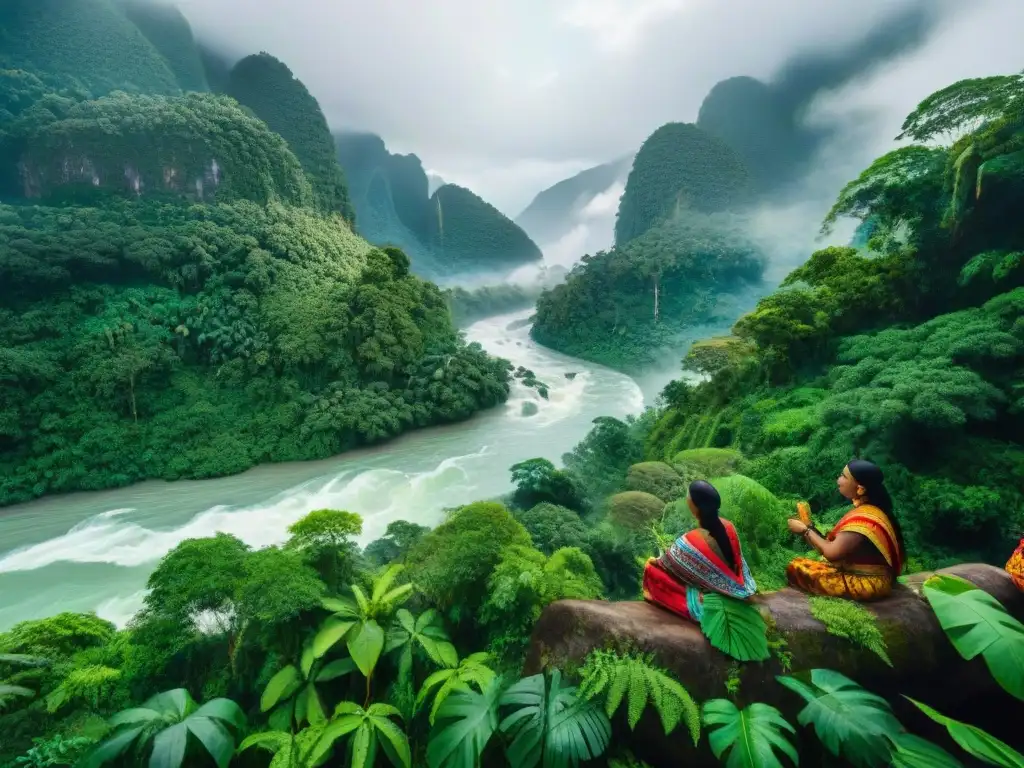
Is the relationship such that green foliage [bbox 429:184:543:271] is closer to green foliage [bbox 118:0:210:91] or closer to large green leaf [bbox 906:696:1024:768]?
green foliage [bbox 118:0:210:91]

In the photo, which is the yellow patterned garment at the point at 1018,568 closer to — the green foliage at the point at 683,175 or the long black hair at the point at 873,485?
the long black hair at the point at 873,485

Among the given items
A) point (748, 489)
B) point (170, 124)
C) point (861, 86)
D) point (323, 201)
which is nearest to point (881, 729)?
point (748, 489)

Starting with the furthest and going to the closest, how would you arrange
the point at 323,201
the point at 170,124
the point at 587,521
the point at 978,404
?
1. the point at 323,201
2. the point at 170,124
3. the point at 587,521
4. the point at 978,404

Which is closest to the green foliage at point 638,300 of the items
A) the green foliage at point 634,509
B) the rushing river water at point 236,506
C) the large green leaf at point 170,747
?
the rushing river water at point 236,506

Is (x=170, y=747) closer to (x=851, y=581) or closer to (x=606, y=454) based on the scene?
(x=851, y=581)

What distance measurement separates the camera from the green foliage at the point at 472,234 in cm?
5775

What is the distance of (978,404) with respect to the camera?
4.85 meters

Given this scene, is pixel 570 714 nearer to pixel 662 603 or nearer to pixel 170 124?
pixel 662 603

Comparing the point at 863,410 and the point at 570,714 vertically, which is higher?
the point at 863,410

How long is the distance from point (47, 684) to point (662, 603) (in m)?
3.63

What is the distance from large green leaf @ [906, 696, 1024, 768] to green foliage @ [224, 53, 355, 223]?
38382 millimetres

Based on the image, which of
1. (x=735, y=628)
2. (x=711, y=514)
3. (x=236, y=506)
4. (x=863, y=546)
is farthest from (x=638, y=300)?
(x=735, y=628)

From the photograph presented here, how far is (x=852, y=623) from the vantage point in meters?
1.97

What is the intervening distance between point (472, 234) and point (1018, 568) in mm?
59315
